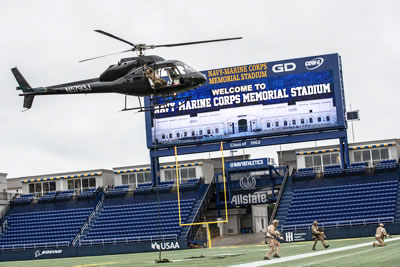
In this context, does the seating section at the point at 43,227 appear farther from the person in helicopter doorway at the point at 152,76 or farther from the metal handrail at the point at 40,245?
the person in helicopter doorway at the point at 152,76

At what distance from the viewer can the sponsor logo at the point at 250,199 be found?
55.2 metres

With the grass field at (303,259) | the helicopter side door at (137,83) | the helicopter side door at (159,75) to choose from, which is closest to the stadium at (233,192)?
the grass field at (303,259)

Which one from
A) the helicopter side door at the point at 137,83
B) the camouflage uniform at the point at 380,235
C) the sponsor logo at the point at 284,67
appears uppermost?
the sponsor logo at the point at 284,67

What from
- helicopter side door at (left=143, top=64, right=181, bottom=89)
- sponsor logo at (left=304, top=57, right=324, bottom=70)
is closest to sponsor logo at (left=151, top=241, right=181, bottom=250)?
sponsor logo at (left=304, top=57, right=324, bottom=70)

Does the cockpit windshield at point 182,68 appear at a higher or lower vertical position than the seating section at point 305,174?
higher

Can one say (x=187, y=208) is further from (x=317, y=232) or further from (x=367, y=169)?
(x=317, y=232)

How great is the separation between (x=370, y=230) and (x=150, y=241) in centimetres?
1677

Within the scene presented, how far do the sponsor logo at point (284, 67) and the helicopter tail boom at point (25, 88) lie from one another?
22736 mm

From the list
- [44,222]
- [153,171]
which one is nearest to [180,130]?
[153,171]

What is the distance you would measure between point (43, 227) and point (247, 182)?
63.2ft

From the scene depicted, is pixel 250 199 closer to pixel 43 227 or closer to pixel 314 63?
pixel 314 63

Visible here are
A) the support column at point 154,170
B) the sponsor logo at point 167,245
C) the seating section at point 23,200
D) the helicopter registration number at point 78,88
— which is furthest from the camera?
the seating section at point 23,200

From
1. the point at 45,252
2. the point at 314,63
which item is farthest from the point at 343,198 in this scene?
the point at 45,252

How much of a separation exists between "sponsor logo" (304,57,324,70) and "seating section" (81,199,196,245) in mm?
15018
